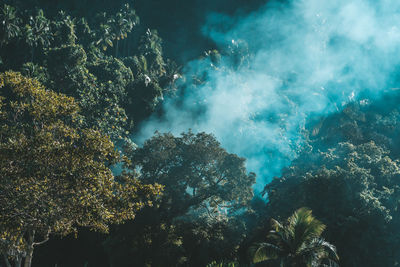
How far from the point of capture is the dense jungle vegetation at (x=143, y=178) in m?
9.62

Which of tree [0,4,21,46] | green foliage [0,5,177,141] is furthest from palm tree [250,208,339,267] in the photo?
tree [0,4,21,46]

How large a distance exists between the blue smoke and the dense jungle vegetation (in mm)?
3253

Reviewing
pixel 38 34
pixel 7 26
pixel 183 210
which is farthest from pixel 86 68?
pixel 183 210

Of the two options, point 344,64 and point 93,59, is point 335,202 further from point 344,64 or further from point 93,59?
point 344,64

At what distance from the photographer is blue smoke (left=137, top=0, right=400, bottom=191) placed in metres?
58.0

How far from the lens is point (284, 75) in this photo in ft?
234

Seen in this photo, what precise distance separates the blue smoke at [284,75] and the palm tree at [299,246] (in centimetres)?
3843

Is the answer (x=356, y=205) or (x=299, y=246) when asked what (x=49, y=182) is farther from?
(x=356, y=205)

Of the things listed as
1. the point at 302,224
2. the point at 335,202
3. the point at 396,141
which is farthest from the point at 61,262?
the point at 396,141

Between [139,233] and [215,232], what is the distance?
5888 millimetres

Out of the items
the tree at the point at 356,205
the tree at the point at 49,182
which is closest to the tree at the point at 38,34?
the tree at the point at 49,182

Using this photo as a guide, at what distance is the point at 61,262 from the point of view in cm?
2275

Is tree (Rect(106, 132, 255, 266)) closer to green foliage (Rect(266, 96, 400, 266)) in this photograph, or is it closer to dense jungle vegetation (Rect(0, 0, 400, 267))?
dense jungle vegetation (Rect(0, 0, 400, 267))

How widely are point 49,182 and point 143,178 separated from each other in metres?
17.3
